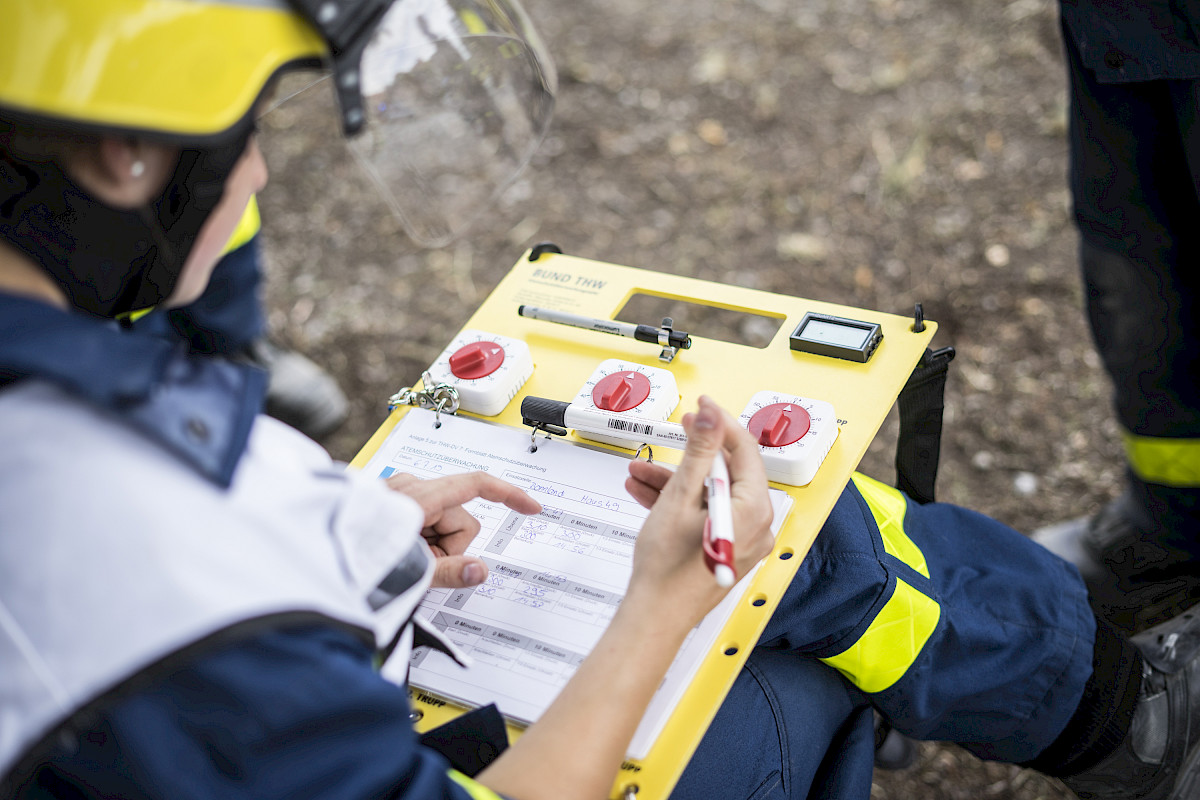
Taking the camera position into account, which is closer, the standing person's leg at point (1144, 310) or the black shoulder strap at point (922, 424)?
the black shoulder strap at point (922, 424)

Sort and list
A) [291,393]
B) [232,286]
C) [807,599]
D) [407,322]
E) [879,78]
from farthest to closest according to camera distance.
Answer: [879,78] → [407,322] → [291,393] → [232,286] → [807,599]

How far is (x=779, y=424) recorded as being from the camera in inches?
35.2

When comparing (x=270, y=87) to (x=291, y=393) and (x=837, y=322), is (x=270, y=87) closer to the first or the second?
(x=837, y=322)

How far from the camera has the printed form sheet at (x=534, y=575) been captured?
78 centimetres

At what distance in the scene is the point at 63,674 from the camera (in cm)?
51

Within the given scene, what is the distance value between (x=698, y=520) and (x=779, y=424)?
0.20 m

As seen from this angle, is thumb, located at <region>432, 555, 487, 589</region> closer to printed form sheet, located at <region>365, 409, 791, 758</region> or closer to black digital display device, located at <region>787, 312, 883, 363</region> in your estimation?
printed form sheet, located at <region>365, 409, 791, 758</region>

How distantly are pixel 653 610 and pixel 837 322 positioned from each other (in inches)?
17.6

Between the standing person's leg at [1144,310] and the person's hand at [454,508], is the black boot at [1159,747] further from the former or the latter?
the person's hand at [454,508]

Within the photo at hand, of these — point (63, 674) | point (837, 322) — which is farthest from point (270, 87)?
point (837, 322)

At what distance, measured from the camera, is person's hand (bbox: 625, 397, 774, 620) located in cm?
72

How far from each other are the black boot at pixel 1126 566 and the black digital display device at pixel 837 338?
0.65m

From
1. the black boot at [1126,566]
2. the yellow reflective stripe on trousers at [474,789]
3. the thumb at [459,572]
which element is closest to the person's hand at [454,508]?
the thumb at [459,572]

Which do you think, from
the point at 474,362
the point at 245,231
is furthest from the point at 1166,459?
the point at 245,231
